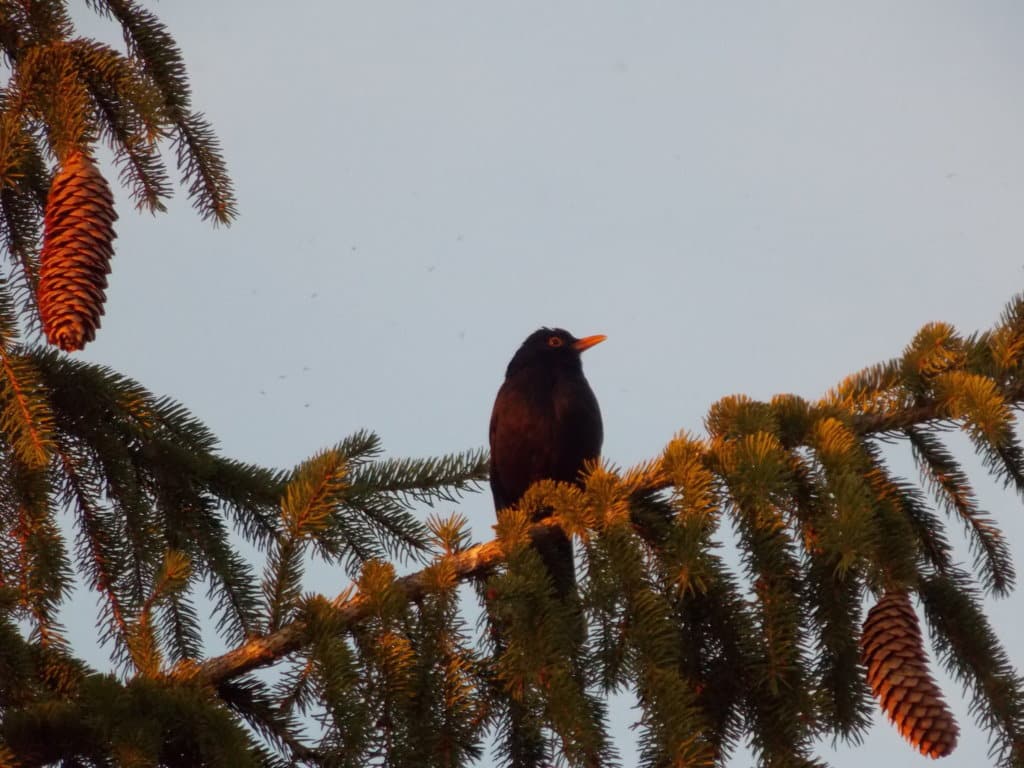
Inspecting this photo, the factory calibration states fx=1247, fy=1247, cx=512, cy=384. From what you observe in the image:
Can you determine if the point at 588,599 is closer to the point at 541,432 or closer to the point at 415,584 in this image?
the point at 415,584

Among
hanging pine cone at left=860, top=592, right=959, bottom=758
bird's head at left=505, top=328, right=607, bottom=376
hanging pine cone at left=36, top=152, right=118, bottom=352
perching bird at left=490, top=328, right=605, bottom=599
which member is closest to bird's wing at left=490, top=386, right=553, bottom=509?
perching bird at left=490, top=328, right=605, bottom=599

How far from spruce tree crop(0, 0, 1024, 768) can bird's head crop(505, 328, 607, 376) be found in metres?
2.75

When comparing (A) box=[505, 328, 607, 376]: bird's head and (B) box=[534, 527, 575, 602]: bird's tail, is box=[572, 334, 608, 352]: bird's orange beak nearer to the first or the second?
(A) box=[505, 328, 607, 376]: bird's head

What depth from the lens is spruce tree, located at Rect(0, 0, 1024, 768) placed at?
89.1 inches

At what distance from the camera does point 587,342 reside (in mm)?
5703

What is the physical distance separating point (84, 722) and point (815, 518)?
1.44 m

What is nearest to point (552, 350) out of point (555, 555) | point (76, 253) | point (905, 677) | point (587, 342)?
point (587, 342)

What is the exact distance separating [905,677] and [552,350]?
357 cm

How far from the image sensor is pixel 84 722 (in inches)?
88.5

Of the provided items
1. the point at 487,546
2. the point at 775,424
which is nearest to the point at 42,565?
the point at 487,546

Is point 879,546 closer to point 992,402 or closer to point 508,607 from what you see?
point 992,402

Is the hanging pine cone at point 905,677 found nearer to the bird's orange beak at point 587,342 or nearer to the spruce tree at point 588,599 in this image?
the spruce tree at point 588,599

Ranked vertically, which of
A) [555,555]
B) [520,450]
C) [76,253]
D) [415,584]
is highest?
[520,450]

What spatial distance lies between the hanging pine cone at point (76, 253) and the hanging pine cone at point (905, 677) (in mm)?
1706
